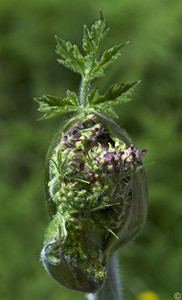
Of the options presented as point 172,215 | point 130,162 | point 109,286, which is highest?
point 172,215

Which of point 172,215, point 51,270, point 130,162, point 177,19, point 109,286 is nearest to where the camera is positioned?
point 130,162

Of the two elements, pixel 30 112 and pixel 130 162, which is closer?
pixel 130 162

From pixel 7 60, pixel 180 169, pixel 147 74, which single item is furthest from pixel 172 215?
pixel 7 60

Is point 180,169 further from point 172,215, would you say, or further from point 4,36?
point 4,36

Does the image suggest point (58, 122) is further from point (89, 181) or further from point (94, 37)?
point (89, 181)

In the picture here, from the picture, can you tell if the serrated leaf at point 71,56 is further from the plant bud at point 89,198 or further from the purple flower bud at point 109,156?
the purple flower bud at point 109,156
